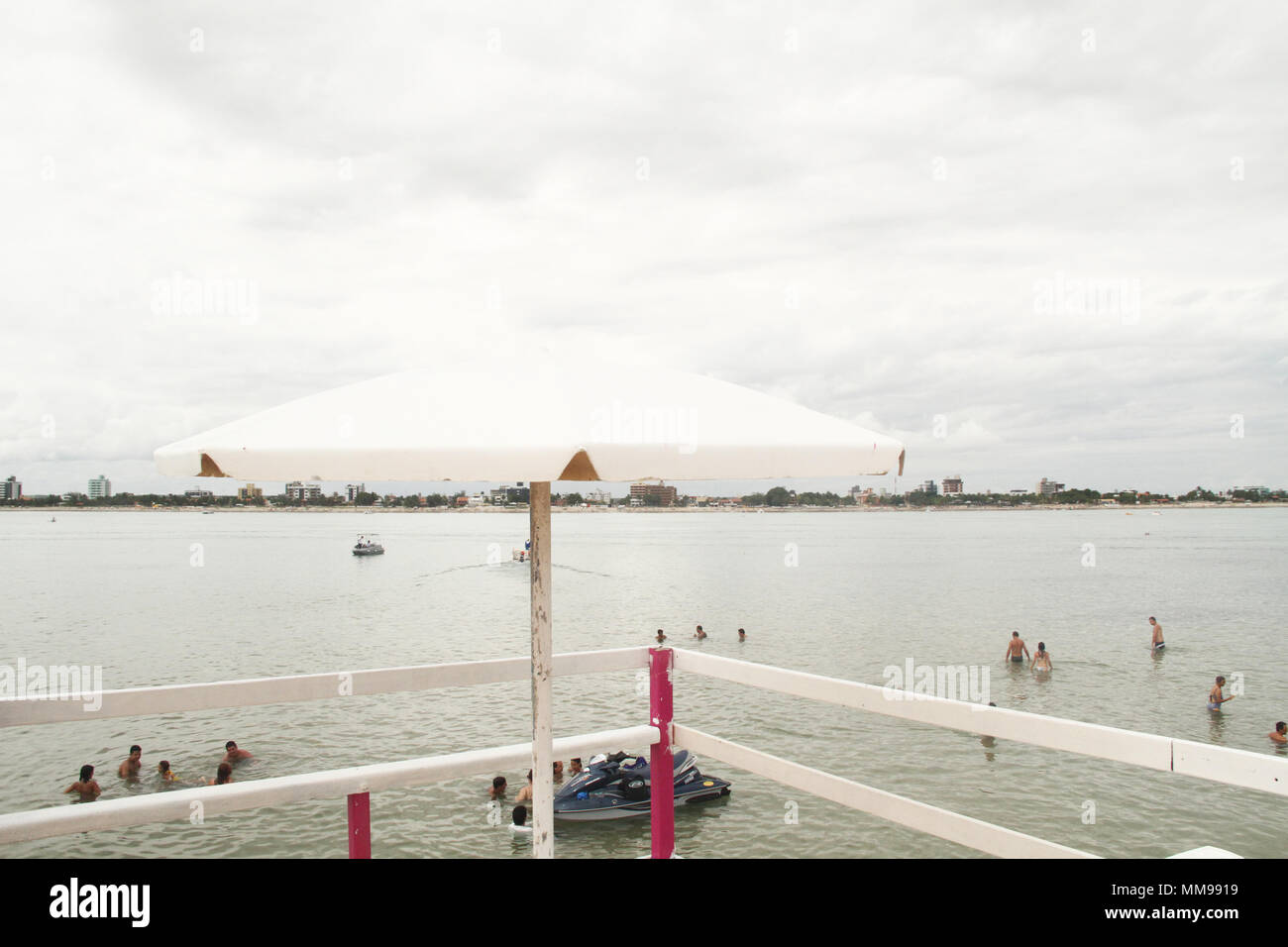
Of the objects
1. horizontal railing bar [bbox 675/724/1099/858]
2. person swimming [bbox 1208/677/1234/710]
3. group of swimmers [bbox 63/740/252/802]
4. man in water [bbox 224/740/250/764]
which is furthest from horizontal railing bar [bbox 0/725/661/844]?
person swimming [bbox 1208/677/1234/710]

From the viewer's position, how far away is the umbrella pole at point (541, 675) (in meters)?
3.14

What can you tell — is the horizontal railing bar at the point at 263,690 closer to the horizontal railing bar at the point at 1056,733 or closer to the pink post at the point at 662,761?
the pink post at the point at 662,761

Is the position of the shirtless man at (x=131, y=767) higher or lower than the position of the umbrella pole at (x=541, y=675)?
lower

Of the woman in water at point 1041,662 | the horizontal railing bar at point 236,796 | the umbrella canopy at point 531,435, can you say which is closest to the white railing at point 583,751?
the horizontal railing bar at point 236,796

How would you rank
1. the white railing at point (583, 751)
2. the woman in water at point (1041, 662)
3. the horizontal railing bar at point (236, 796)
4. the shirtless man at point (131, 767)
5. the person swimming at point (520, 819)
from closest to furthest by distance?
1. the white railing at point (583, 751)
2. the horizontal railing bar at point (236, 796)
3. the person swimming at point (520, 819)
4. the shirtless man at point (131, 767)
5. the woman in water at point (1041, 662)

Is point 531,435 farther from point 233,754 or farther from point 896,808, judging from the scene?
point 233,754

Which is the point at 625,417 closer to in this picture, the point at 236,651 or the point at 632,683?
the point at 632,683

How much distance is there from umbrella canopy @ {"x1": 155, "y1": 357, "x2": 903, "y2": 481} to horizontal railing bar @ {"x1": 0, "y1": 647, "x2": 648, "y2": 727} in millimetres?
1237

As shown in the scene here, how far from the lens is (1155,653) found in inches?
1425

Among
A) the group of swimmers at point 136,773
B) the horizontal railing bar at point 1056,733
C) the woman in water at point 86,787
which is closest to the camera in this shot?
the horizontal railing bar at point 1056,733

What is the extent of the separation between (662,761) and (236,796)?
1993mm

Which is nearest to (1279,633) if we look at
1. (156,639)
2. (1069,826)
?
(1069,826)

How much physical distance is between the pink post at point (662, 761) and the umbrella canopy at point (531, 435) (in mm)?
1972
